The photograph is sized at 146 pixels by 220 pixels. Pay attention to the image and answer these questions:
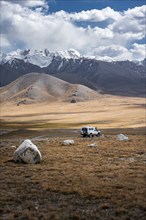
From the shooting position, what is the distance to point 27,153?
35.6 meters

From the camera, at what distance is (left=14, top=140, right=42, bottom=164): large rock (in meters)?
35.2

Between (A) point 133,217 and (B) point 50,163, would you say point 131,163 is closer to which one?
(B) point 50,163

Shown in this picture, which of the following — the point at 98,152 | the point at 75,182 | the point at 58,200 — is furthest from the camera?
the point at 98,152

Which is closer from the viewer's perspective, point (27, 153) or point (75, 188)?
point (75, 188)

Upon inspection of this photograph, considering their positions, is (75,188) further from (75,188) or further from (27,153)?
(27,153)

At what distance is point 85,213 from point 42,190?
575 centimetres

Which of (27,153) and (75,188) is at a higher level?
(27,153)

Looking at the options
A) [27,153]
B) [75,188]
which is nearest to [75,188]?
[75,188]

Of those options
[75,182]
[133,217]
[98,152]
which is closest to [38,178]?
[75,182]

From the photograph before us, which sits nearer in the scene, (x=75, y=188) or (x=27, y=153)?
(x=75, y=188)

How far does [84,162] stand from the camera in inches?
1443

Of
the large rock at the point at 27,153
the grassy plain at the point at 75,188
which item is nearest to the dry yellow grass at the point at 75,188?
the grassy plain at the point at 75,188

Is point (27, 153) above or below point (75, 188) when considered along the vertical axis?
above

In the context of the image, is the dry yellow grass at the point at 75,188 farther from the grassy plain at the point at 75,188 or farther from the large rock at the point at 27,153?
the large rock at the point at 27,153
